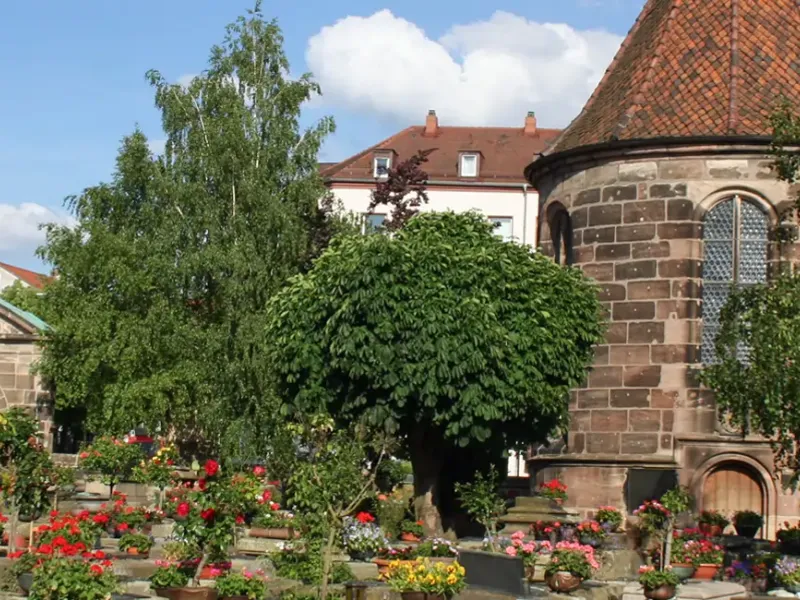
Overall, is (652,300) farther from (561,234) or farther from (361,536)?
(361,536)

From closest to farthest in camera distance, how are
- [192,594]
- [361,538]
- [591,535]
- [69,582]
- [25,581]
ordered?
[69,582]
[192,594]
[25,581]
[361,538]
[591,535]

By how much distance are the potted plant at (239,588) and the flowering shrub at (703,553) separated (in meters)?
8.00

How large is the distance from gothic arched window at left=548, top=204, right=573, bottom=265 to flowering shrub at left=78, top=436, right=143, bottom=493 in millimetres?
9486

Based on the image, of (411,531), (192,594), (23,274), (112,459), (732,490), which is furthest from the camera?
(23,274)

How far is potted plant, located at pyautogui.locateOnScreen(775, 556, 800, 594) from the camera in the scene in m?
20.7

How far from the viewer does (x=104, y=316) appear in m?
35.9

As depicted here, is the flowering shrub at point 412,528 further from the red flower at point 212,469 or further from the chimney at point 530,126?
the chimney at point 530,126

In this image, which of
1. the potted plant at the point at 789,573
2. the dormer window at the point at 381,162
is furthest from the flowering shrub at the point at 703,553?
the dormer window at the point at 381,162

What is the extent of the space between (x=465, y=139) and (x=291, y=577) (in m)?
46.5

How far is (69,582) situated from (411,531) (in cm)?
1248

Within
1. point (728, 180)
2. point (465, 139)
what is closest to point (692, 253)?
point (728, 180)

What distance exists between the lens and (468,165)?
62.5m

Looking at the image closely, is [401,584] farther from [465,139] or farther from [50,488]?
[465,139]

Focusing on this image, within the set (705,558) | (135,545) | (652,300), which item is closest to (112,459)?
(135,545)
